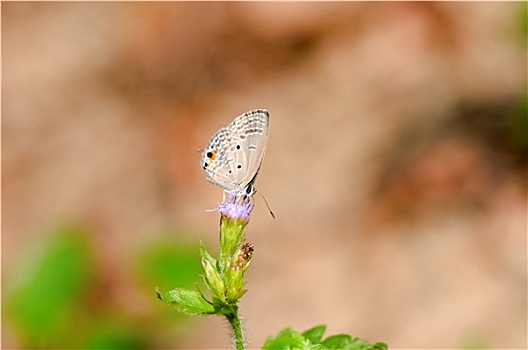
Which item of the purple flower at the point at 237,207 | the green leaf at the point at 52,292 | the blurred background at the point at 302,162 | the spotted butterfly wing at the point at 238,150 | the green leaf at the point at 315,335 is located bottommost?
the green leaf at the point at 315,335

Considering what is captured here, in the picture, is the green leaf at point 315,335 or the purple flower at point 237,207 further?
the purple flower at point 237,207

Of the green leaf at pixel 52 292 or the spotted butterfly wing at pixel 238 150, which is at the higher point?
the green leaf at pixel 52 292

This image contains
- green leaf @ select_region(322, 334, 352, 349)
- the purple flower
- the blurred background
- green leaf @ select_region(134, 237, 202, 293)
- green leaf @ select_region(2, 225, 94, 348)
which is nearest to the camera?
green leaf @ select_region(322, 334, 352, 349)

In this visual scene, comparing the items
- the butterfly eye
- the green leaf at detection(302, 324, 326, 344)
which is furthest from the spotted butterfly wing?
the green leaf at detection(302, 324, 326, 344)

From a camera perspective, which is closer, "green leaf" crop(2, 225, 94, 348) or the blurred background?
"green leaf" crop(2, 225, 94, 348)

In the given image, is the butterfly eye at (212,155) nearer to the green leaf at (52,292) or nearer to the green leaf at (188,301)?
the green leaf at (188,301)

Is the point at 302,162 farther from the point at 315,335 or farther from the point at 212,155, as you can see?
the point at 315,335

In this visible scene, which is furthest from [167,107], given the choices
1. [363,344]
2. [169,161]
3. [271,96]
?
[363,344]

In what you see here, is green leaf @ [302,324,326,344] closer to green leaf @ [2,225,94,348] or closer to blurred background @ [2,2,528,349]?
green leaf @ [2,225,94,348]

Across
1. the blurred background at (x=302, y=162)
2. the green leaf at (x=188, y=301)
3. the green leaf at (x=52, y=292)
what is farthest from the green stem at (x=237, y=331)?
the blurred background at (x=302, y=162)
